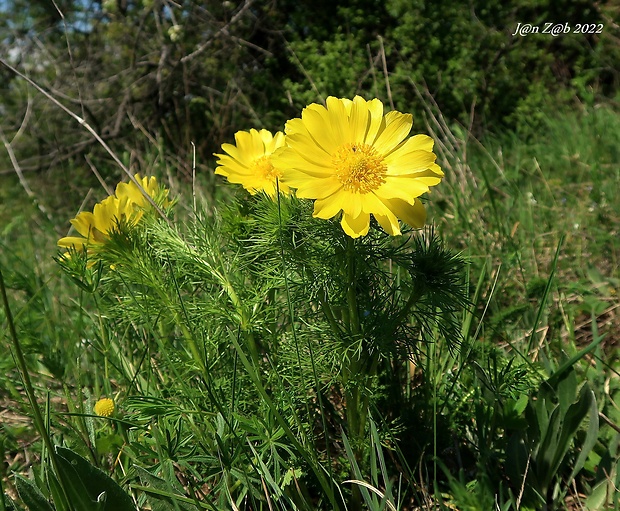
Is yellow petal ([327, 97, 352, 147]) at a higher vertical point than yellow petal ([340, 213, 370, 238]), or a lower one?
higher

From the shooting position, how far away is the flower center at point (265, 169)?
1.02 metres

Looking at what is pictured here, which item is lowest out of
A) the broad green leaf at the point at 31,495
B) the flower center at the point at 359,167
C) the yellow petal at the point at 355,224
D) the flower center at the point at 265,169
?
the broad green leaf at the point at 31,495

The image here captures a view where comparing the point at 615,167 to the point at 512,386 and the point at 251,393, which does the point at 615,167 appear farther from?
the point at 251,393

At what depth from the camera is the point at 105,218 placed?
3.54 feet

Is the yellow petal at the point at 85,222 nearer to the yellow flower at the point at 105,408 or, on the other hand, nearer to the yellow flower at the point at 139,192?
the yellow flower at the point at 139,192

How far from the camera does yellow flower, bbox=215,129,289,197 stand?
39.7 inches

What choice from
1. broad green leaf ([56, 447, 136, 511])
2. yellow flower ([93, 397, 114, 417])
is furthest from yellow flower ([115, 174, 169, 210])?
broad green leaf ([56, 447, 136, 511])

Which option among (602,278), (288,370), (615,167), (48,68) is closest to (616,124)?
(615,167)

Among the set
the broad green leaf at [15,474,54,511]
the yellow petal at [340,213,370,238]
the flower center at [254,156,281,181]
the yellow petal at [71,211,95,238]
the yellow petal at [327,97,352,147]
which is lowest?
the broad green leaf at [15,474,54,511]

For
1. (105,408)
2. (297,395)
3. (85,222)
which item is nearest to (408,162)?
(297,395)

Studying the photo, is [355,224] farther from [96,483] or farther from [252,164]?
[96,483]

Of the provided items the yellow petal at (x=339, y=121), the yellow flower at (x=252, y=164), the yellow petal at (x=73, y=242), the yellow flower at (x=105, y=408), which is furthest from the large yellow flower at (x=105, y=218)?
the yellow petal at (x=339, y=121)

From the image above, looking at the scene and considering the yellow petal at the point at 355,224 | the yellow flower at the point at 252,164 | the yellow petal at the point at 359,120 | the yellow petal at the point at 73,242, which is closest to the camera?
the yellow petal at the point at 355,224

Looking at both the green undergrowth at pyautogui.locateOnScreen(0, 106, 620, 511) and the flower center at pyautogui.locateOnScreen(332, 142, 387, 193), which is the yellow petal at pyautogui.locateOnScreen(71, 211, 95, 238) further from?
the flower center at pyautogui.locateOnScreen(332, 142, 387, 193)
